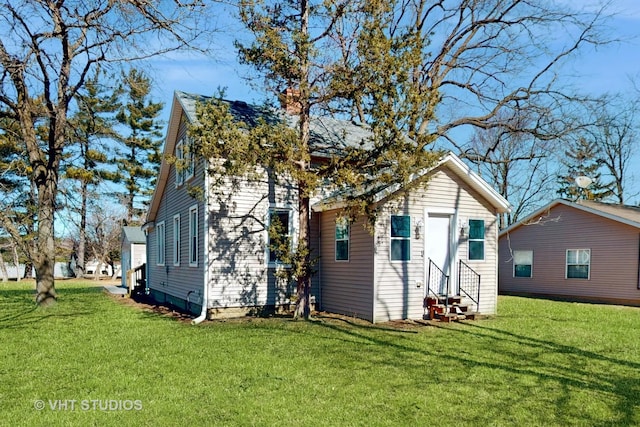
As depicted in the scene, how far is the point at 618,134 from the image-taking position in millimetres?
31938

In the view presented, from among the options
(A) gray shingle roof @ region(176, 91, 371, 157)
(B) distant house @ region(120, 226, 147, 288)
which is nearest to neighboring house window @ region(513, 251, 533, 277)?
(A) gray shingle roof @ region(176, 91, 371, 157)

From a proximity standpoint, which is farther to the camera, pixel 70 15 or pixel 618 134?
pixel 618 134

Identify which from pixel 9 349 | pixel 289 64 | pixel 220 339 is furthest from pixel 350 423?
pixel 289 64

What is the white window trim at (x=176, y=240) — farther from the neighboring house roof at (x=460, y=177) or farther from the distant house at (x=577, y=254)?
the distant house at (x=577, y=254)

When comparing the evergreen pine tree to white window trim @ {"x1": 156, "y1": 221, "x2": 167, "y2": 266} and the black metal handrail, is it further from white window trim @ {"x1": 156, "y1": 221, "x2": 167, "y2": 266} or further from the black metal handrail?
the black metal handrail

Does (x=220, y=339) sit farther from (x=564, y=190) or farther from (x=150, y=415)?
(x=564, y=190)

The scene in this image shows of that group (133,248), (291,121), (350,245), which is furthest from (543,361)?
(133,248)

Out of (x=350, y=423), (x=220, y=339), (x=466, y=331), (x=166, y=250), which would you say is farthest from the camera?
(x=166, y=250)

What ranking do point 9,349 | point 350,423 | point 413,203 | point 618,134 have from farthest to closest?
1. point 618,134
2. point 413,203
3. point 9,349
4. point 350,423

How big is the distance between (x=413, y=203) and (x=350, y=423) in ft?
24.0

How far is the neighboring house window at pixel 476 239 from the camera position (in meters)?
12.1

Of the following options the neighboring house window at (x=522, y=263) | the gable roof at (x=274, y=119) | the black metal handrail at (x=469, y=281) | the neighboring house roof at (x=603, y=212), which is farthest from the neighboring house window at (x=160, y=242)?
Answer: the neighboring house window at (x=522, y=263)

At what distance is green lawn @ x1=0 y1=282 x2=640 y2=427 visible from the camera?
4.87 m

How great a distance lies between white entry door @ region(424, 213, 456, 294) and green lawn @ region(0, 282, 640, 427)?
1480 mm
